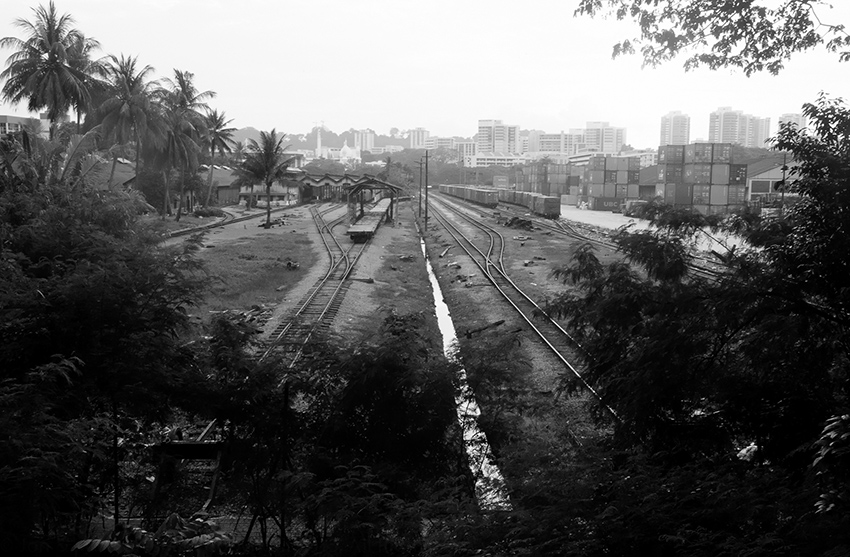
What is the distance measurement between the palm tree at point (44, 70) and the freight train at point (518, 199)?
3926 centimetres

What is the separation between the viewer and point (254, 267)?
2739cm

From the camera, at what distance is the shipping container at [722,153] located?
52500mm

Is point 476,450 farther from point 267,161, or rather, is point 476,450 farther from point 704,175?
point 704,175

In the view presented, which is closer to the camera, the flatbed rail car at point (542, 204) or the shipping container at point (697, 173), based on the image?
the shipping container at point (697, 173)

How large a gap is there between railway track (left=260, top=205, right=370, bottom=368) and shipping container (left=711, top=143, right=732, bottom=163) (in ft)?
96.2

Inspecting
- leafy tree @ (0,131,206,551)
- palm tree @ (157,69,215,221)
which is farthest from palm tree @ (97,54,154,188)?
leafy tree @ (0,131,206,551)

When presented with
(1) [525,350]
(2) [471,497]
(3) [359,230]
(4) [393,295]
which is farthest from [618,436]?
(3) [359,230]

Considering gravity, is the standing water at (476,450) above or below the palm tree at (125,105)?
below

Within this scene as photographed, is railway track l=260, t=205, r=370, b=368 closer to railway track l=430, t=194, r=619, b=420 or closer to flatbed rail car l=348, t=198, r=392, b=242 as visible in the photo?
flatbed rail car l=348, t=198, r=392, b=242

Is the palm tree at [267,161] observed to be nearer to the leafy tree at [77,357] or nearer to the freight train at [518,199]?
the freight train at [518,199]

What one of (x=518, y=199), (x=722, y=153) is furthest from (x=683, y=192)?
(x=518, y=199)

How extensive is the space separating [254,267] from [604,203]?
211ft

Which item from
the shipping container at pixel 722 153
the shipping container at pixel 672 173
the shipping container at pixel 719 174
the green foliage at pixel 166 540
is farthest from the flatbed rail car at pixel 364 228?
the green foliage at pixel 166 540

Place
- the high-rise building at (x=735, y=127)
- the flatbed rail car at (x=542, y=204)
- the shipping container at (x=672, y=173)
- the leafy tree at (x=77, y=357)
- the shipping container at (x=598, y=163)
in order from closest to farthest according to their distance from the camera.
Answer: the leafy tree at (x=77, y=357)
the shipping container at (x=672, y=173)
the flatbed rail car at (x=542, y=204)
the shipping container at (x=598, y=163)
the high-rise building at (x=735, y=127)
